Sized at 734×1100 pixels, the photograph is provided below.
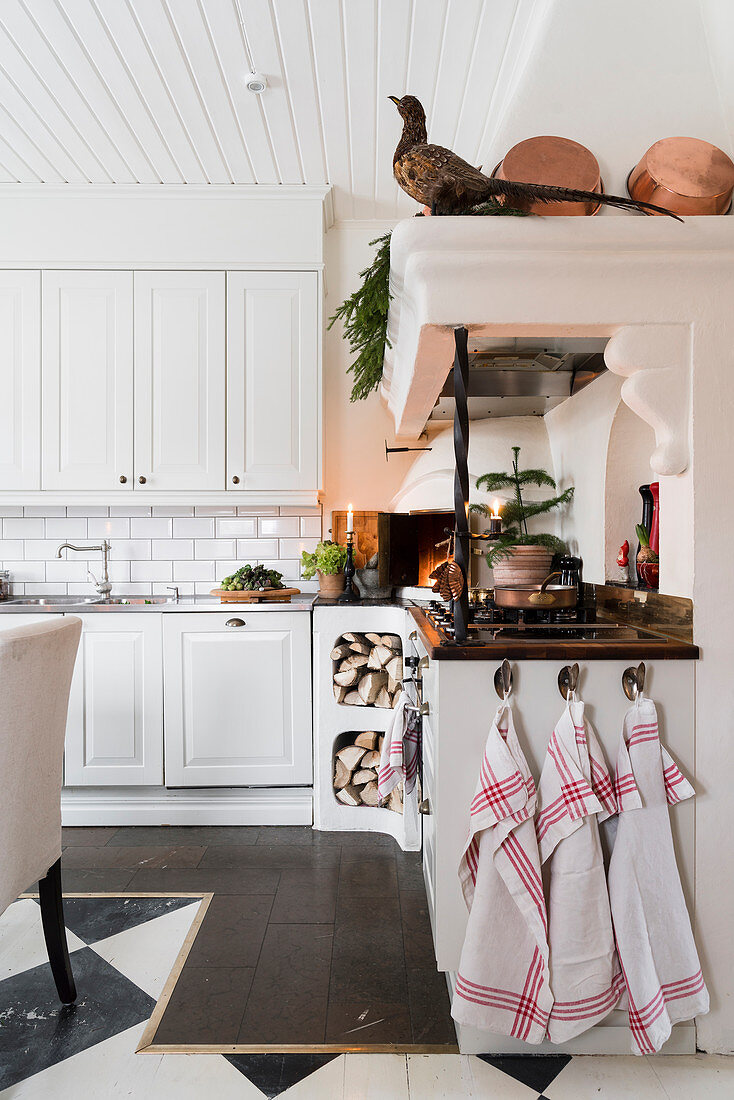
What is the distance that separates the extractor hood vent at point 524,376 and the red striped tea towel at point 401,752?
1.17 metres

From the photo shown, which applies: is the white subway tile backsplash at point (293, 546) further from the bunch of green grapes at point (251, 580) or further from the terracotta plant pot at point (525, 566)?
the terracotta plant pot at point (525, 566)

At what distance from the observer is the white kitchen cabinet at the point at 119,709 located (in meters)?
2.98

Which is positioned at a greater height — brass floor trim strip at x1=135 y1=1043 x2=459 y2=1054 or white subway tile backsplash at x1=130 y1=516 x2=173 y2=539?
white subway tile backsplash at x1=130 y1=516 x2=173 y2=539

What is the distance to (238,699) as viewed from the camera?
2.98 meters

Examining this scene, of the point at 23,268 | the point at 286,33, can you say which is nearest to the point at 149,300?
the point at 23,268

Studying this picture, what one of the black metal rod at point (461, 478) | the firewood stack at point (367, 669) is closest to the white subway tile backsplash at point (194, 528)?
the firewood stack at point (367, 669)

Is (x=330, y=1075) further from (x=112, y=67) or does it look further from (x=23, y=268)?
(x=23, y=268)

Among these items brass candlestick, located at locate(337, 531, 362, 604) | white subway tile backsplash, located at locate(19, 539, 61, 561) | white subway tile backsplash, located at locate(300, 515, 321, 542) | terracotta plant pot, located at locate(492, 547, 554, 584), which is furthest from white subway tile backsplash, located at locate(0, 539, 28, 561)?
terracotta plant pot, located at locate(492, 547, 554, 584)

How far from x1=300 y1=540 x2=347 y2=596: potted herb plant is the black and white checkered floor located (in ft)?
5.58

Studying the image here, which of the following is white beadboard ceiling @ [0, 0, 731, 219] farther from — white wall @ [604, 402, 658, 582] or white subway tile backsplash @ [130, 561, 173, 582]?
white subway tile backsplash @ [130, 561, 173, 582]

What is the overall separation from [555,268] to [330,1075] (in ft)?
6.40

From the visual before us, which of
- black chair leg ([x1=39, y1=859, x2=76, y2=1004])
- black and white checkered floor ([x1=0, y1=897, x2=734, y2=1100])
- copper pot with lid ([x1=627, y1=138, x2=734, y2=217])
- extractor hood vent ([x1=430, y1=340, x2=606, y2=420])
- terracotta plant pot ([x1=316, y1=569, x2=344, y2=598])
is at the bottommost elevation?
black and white checkered floor ([x1=0, y1=897, x2=734, y2=1100])

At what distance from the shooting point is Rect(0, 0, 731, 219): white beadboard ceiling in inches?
74.9

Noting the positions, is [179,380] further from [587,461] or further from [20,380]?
[587,461]
